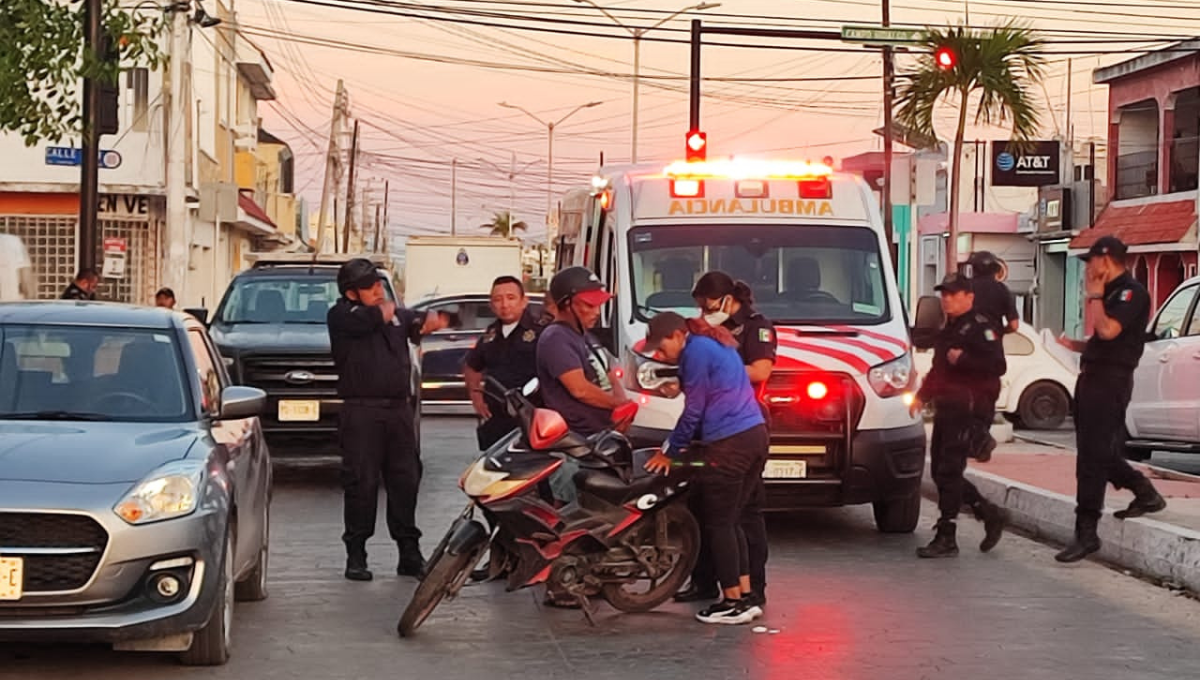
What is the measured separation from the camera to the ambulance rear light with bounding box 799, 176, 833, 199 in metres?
13.6

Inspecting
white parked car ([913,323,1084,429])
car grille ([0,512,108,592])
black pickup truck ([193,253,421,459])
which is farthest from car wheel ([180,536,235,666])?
white parked car ([913,323,1084,429])

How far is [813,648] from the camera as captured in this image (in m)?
8.87

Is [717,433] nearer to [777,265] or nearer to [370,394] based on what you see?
[370,394]

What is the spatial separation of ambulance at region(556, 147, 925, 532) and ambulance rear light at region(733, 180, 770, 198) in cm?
1

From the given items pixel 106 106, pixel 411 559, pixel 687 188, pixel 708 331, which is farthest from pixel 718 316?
pixel 106 106

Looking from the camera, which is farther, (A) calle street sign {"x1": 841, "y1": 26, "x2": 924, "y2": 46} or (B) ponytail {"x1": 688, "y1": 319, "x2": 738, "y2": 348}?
(A) calle street sign {"x1": 841, "y1": 26, "x2": 924, "y2": 46}

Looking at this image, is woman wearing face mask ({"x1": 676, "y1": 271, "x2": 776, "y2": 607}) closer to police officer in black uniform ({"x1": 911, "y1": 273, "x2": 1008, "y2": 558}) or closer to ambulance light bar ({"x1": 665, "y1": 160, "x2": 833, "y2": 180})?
police officer in black uniform ({"x1": 911, "y1": 273, "x2": 1008, "y2": 558})

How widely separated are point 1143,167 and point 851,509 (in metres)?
30.2

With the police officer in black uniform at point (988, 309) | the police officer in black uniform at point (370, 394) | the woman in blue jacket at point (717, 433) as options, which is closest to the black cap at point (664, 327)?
the woman in blue jacket at point (717, 433)

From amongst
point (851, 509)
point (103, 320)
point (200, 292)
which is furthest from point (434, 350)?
point (200, 292)

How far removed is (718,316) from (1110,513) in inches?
156

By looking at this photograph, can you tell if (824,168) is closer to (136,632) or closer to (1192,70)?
(136,632)

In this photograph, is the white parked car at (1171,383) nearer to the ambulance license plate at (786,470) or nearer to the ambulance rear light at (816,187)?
the ambulance rear light at (816,187)

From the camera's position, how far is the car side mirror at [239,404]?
8617 millimetres
